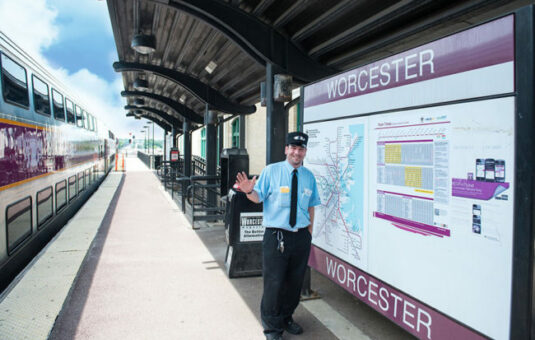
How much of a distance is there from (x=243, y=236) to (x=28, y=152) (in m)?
3.17

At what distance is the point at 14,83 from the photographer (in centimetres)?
479

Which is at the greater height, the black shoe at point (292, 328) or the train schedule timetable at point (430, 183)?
the train schedule timetable at point (430, 183)

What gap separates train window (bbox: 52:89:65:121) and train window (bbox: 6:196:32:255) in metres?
2.51

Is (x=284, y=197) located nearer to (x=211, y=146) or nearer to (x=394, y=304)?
(x=394, y=304)

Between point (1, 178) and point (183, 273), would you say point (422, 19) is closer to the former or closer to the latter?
point (183, 273)

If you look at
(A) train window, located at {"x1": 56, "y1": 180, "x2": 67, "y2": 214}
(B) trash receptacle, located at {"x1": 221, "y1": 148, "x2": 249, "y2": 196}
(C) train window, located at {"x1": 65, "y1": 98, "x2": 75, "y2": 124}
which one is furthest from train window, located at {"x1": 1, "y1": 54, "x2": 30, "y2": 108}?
(C) train window, located at {"x1": 65, "y1": 98, "x2": 75, "y2": 124}

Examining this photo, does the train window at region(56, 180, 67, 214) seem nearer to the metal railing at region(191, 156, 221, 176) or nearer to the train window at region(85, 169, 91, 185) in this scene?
the train window at region(85, 169, 91, 185)

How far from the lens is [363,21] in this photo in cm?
475

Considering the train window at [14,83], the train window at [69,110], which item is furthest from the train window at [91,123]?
the train window at [14,83]

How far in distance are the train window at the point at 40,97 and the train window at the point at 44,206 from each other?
52.0 inches

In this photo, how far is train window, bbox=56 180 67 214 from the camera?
23.7ft

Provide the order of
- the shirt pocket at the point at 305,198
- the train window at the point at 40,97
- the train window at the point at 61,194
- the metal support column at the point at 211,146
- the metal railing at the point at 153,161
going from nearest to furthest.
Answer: the shirt pocket at the point at 305,198, the train window at the point at 40,97, the train window at the point at 61,194, the metal support column at the point at 211,146, the metal railing at the point at 153,161

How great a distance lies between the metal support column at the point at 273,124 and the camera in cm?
529

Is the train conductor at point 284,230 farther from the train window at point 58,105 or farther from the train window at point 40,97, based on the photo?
the train window at point 58,105
